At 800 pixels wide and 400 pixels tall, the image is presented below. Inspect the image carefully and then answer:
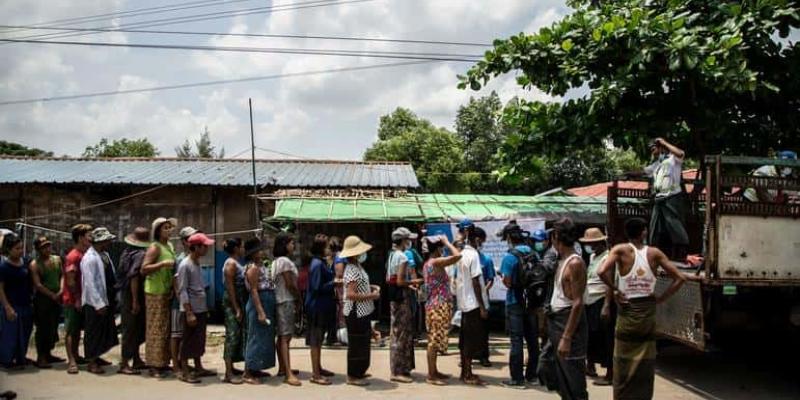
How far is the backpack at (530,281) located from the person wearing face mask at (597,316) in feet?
1.65

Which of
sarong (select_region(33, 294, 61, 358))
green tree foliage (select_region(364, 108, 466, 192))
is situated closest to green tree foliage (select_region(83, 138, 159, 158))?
green tree foliage (select_region(364, 108, 466, 192))

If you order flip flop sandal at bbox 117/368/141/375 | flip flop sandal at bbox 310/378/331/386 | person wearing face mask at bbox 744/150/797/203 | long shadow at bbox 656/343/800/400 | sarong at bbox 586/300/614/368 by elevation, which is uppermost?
person wearing face mask at bbox 744/150/797/203

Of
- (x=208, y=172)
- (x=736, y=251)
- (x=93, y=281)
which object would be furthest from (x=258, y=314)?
(x=208, y=172)

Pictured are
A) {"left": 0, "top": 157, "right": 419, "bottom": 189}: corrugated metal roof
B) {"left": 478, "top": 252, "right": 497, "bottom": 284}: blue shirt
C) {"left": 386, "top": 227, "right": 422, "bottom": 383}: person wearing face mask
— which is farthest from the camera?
{"left": 0, "top": 157, "right": 419, "bottom": 189}: corrugated metal roof

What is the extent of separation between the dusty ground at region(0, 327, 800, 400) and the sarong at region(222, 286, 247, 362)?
0.36 m

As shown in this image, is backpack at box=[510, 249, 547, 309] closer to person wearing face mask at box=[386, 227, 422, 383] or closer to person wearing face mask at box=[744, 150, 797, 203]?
person wearing face mask at box=[386, 227, 422, 383]

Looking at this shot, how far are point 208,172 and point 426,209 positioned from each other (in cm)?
624

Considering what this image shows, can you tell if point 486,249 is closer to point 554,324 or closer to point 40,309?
point 554,324

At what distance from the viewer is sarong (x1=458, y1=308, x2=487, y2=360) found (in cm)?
661

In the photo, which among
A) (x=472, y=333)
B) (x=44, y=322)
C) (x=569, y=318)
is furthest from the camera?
(x=44, y=322)

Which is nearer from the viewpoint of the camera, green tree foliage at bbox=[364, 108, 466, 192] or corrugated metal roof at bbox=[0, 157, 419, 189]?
corrugated metal roof at bbox=[0, 157, 419, 189]

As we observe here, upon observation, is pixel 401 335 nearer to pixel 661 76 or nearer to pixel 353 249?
pixel 353 249

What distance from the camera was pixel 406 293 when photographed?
696 centimetres

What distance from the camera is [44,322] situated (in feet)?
24.8
